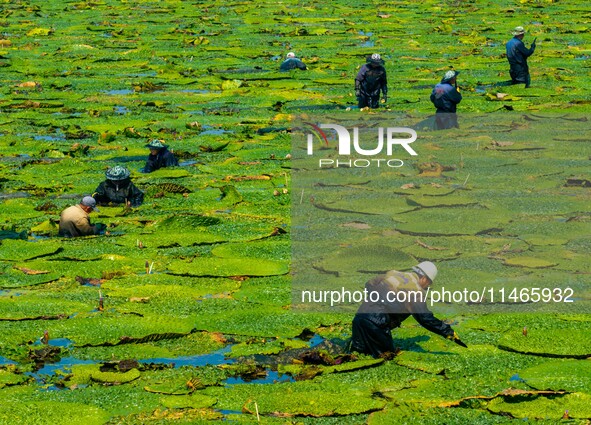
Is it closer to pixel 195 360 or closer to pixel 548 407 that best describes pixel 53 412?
pixel 195 360

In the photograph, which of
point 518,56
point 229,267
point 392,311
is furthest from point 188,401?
point 518,56

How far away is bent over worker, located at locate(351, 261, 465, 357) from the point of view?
1121 cm

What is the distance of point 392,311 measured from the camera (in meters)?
11.4

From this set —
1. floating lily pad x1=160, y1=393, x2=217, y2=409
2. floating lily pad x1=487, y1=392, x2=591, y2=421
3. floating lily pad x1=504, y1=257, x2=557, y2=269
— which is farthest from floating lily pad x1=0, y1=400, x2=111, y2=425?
floating lily pad x1=504, y1=257, x2=557, y2=269

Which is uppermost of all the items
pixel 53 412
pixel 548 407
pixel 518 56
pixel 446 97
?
pixel 518 56

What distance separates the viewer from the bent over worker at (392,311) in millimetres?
11211

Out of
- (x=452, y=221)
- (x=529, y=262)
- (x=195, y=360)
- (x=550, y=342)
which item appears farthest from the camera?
(x=452, y=221)

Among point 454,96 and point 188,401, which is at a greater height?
point 454,96

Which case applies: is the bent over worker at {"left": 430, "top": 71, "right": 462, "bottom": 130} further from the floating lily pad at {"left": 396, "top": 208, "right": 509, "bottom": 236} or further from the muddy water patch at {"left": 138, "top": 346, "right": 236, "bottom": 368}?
the muddy water patch at {"left": 138, "top": 346, "right": 236, "bottom": 368}

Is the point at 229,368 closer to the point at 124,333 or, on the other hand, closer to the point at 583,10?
the point at 124,333

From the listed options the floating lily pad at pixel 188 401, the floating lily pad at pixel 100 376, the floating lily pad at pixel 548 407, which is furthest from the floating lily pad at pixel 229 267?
the floating lily pad at pixel 548 407

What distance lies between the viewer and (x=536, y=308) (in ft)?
43.5

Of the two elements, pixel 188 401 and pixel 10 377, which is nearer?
pixel 188 401

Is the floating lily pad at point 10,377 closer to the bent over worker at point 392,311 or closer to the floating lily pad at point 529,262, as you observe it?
the bent over worker at point 392,311
